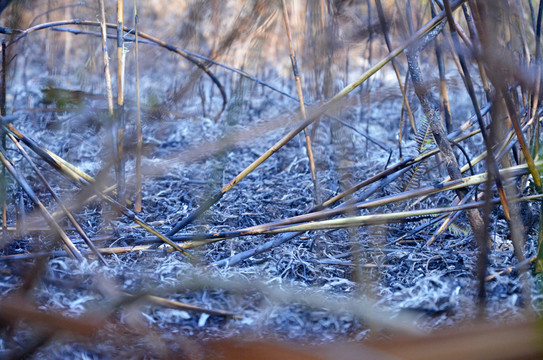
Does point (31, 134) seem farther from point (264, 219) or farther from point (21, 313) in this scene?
point (21, 313)

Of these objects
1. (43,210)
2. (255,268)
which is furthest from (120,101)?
(255,268)

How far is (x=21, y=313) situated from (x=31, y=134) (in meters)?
1.82

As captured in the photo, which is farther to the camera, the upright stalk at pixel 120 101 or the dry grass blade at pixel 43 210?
the upright stalk at pixel 120 101

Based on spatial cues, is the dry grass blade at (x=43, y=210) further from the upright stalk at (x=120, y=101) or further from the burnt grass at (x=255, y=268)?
the upright stalk at (x=120, y=101)

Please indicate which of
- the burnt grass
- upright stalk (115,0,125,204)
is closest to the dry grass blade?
the burnt grass

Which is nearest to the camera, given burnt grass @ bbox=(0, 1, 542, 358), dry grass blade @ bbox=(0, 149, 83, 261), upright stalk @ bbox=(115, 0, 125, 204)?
Result: burnt grass @ bbox=(0, 1, 542, 358)

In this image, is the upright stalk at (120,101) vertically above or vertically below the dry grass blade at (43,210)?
above

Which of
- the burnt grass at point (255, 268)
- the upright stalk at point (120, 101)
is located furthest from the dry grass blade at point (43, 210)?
the upright stalk at point (120, 101)

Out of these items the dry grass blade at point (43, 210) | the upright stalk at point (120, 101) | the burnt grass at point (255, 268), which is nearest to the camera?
the burnt grass at point (255, 268)

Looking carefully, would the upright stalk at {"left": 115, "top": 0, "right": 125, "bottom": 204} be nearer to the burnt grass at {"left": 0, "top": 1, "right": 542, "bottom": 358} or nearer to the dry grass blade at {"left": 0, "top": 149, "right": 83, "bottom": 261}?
the burnt grass at {"left": 0, "top": 1, "right": 542, "bottom": 358}

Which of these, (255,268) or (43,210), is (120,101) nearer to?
(43,210)

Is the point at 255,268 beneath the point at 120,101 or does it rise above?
beneath

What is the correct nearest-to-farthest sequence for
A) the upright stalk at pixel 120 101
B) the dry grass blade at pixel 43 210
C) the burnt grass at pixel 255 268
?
the burnt grass at pixel 255 268, the dry grass blade at pixel 43 210, the upright stalk at pixel 120 101

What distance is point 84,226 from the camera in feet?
4.35
